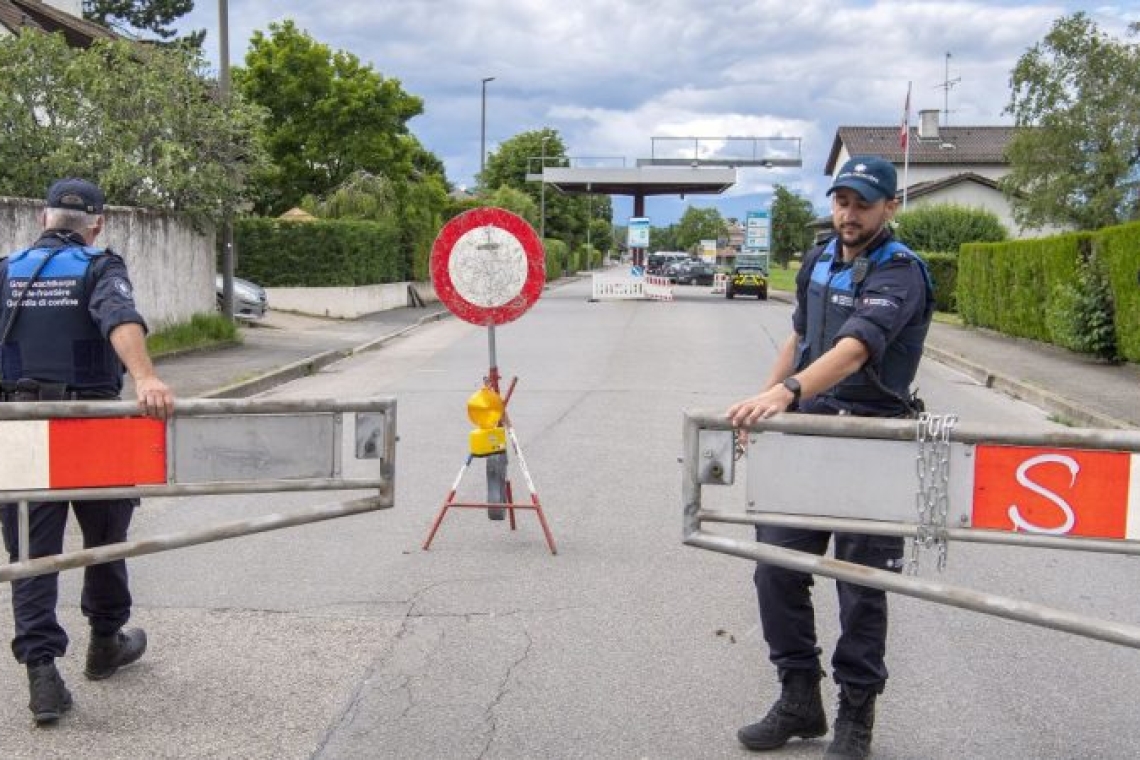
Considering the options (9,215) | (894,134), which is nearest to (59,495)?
(9,215)

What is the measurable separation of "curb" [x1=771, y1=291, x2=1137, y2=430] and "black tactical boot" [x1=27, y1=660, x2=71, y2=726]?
837 cm

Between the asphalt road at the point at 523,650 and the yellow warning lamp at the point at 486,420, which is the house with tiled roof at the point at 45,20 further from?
the asphalt road at the point at 523,650

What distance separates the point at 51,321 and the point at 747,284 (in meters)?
42.9

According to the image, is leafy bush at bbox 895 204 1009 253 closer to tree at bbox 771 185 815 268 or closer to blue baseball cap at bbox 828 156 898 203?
blue baseball cap at bbox 828 156 898 203

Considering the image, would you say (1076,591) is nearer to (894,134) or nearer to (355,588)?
(355,588)

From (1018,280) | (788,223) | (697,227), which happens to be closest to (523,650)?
(1018,280)

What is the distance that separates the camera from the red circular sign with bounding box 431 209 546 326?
7.67 metres

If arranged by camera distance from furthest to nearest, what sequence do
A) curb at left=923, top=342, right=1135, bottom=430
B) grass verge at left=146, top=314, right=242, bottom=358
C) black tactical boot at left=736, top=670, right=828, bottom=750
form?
grass verge at left=146, top=314, right=242, bottom=358, curb at left=923, top=342, right=1135, bottom=430, black tactical boot at left=736, top=670, right=828, bottom=750

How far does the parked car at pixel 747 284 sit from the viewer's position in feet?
153

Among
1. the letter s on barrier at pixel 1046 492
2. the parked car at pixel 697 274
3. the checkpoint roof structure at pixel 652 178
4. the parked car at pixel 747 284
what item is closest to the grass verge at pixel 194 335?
the letter s on barrier at pixel 1046 492

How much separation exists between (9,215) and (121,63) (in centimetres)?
518

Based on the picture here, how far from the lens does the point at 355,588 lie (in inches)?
256

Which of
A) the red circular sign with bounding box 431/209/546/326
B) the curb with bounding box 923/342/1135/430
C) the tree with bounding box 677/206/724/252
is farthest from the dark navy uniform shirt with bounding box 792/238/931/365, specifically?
the tree with bounding box 677/206/724/252

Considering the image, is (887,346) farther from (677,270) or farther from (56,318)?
(677,270)
